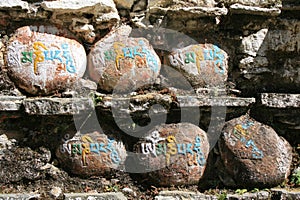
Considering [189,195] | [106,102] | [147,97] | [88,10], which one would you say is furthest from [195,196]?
[88,10]

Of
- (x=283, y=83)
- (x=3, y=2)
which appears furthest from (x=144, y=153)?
(x=3, y=2)

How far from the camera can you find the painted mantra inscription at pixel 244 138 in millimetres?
4250

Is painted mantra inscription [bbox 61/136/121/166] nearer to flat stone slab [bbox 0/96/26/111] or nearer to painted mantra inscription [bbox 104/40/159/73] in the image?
flat stone slab [bbox 0/96/26/111]

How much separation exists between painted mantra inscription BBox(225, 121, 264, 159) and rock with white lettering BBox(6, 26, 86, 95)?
65.0 inches

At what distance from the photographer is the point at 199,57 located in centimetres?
436

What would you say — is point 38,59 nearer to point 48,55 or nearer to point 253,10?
point 48,55

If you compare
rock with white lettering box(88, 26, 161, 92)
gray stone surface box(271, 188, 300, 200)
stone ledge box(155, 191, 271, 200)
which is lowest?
stone ledge box(155, 191, 271, 200)

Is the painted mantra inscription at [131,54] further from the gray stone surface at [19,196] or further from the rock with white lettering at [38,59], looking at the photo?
the gray stone surface at [19,196]

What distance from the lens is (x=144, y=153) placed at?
4207 mm

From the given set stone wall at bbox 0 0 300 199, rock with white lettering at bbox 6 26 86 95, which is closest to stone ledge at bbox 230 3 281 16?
stone wall at bbox 0 0 300 199

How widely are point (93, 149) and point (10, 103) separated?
2.73 feet

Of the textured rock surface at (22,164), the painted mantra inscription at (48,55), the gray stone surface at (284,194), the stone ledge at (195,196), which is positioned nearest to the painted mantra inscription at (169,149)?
the stone ledge at (195,196)

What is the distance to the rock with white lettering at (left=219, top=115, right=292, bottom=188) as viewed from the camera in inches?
166

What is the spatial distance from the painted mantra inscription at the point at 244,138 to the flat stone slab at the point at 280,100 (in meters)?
0.29
